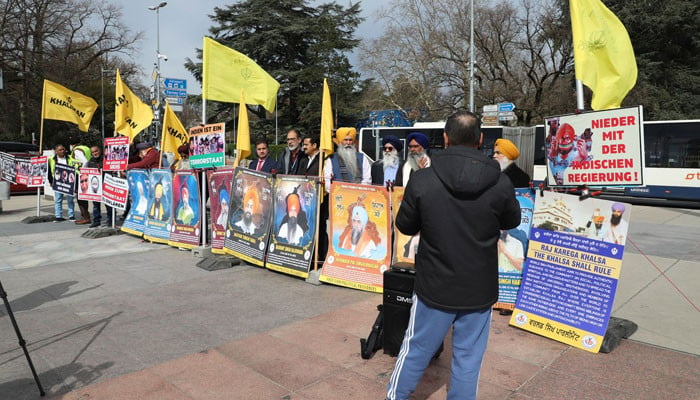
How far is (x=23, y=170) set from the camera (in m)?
13.1

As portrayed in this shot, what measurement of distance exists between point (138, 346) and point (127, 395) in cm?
92

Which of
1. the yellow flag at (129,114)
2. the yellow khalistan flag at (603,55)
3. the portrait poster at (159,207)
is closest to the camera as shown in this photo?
the yellow khalistan flag at (603,55)

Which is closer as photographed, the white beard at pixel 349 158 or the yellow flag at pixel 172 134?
the white beard at pixel 349 158

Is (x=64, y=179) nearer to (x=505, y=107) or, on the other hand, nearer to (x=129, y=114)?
(x=129, y=114)

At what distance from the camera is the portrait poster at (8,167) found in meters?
13.6

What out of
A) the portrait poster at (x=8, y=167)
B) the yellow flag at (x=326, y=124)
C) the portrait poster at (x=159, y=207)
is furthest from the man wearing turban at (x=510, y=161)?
the portrait poster at (x=8, y=167)

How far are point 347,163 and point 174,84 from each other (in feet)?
46.8

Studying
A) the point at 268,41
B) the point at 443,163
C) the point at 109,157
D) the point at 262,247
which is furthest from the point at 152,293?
the point at 268,41

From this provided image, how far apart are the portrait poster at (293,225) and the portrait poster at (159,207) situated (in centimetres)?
280

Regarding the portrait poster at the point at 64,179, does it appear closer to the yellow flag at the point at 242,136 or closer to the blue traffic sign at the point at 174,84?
the yellow flag at the point at 242,136

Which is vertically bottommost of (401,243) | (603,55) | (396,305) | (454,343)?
(396,305)

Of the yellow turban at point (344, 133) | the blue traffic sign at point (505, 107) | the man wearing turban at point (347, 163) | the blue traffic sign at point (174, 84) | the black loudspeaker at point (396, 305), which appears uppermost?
the blue traffic sign at point (174, 84)

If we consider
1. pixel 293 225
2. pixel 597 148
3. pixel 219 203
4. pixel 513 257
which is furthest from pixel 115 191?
pixel 597 148

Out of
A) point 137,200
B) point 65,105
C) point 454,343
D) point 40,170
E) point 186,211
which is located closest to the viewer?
point 454,343
